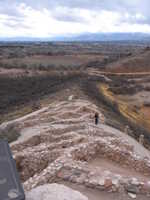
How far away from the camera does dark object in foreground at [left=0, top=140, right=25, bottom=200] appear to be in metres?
5.30

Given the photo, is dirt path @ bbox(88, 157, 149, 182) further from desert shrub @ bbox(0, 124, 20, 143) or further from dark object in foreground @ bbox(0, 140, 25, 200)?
desert shrub @ bbox(0, 124, 20, 143)

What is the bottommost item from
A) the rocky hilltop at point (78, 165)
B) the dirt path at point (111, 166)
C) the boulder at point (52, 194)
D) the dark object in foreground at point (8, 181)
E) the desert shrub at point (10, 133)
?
the dirt path at point (111, 166)

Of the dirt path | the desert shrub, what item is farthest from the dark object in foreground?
the desert shrub

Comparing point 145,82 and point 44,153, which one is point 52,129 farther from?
point 145,82

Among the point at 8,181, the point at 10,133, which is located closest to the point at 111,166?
the point at 8,181

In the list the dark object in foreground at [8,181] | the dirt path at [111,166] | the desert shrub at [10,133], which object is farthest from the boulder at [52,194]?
the desert shrub at [10,133]

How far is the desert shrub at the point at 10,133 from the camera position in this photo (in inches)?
501

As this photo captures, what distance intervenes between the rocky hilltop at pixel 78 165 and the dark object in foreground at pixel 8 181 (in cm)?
82

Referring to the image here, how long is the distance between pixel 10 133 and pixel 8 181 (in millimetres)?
8044

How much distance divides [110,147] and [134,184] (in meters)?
2.83

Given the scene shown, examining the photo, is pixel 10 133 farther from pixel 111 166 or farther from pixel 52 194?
pixel 52 194

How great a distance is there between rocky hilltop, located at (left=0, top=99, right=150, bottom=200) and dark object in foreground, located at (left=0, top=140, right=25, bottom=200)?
0.82 metres

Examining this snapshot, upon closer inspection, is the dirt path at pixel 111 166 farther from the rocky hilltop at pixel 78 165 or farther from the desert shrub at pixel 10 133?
the desert shrub at pixel 10 133

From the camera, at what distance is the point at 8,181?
18.5 feet
